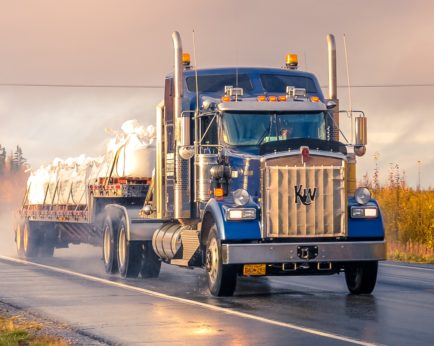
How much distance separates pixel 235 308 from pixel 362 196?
2.98m

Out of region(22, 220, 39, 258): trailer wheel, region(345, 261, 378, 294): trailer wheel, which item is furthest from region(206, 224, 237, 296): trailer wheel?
region(22, 220, 39, 258): trailer wheel

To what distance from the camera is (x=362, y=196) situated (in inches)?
730

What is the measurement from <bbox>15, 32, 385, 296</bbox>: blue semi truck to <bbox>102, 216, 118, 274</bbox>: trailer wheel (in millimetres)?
2771

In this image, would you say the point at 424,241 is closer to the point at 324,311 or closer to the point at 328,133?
the point at 328,133

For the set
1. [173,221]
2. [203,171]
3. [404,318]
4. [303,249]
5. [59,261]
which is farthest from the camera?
[59,261]

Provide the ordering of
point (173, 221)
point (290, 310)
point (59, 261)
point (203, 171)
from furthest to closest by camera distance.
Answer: point (59, 261) < point (173, 221) < point (203, 171) < point (290, 310)

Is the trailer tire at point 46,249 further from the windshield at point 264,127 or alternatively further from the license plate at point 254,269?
the license plate at point 254,269

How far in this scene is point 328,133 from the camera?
19.5m

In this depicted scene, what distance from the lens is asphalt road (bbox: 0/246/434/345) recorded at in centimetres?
1354

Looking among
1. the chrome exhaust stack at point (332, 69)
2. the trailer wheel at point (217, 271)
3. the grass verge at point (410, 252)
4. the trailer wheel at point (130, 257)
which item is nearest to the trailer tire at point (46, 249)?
the grass verge at point (410, 252)

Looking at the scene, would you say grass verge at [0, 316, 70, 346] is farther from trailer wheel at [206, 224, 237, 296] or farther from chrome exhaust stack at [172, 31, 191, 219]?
chrome exhaust stack at [172, 31, 191, 219]

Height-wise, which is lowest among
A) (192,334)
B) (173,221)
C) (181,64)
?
(192,334)

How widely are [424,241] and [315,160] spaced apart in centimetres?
1585

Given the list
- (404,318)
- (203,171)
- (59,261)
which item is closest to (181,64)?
(203,171)
